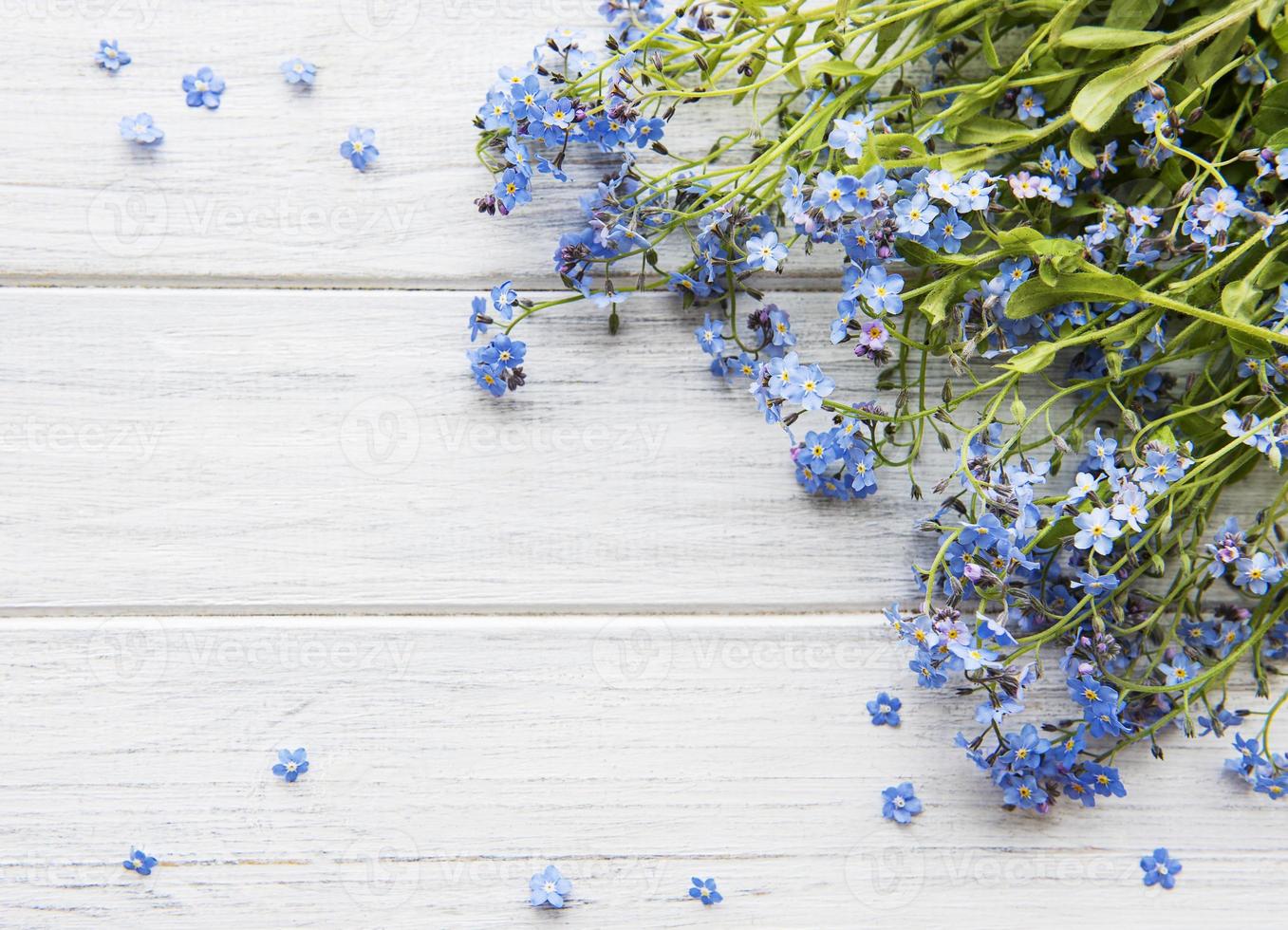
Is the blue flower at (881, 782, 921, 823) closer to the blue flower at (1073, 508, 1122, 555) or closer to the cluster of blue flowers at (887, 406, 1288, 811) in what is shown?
the cluster of blue flowers at (887, 406, 1288, 811)

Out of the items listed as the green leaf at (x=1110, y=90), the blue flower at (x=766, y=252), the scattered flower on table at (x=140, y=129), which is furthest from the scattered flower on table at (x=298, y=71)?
the green leaf at (x=1110, y=90)

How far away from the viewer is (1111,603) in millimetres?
842

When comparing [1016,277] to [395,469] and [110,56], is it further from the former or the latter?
[110,56]

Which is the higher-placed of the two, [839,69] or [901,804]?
[839,69]

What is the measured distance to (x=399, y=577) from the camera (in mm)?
868

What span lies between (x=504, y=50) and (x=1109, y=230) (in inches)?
21.0

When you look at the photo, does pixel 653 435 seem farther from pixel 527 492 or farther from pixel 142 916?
pixel 142 916

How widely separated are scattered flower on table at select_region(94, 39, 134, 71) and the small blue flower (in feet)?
2.18

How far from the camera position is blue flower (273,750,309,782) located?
84cm

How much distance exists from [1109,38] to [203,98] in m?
0.73

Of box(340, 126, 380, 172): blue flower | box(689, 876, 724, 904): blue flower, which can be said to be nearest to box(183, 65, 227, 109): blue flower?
box(340, 126, 380, 172): blue flower

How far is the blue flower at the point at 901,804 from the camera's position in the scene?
86 centimetres

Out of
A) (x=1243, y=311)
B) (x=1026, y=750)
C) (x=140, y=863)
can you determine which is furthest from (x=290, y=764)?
(x=1243, y=311)

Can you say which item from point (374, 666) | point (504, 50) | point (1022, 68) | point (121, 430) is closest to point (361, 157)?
point (504, 50)
